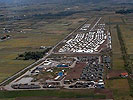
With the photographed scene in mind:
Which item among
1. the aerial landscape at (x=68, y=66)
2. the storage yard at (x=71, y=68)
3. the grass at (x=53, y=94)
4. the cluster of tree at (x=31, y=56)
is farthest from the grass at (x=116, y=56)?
the cluster of tree at (x=31, y=56)

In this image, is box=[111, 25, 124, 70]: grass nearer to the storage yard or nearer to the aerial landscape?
the aerial landscape

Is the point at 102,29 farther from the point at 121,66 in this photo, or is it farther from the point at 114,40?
the point at 121,66

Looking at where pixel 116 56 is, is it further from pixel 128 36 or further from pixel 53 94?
pixel 128 36

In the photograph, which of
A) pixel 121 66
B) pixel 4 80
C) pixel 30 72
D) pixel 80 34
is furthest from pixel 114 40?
pixel 4 80

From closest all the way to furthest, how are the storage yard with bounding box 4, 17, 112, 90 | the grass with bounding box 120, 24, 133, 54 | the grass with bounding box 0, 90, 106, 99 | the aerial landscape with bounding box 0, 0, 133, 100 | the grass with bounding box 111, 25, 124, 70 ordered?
the grass with bounding box 0, 90, 106, 99, the aerial landscape with bounding box 0, 0, 133, 100, the storage yard with bounding box 4, 17, 112, 90, the grass with bounding box 111, 25, 124, 70, the grass with bounding box 120, 24, 133, 54

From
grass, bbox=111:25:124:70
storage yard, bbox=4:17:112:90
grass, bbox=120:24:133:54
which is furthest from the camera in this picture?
grass, bbox=120:24:133:54

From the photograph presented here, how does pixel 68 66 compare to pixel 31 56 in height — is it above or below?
below

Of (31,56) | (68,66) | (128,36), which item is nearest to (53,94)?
(68,66)

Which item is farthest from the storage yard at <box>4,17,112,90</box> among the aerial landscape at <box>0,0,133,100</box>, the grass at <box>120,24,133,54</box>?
the grass at <box>120,24,133,54</box>
